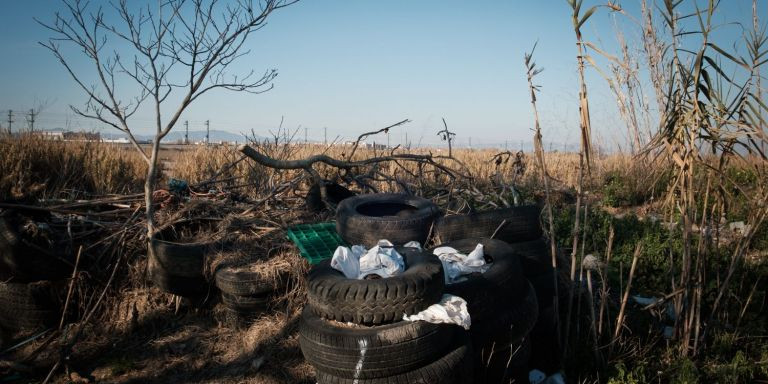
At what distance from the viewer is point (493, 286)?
358cm

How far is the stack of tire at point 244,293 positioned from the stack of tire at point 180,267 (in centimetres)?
47

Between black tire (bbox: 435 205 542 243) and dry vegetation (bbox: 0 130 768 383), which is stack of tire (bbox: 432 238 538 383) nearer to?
dry vegetation (bbox: 0 130 768 383)

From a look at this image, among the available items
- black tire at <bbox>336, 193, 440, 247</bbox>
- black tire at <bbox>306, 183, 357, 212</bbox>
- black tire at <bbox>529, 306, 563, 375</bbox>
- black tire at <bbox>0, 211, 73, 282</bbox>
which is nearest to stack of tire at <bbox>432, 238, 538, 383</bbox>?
black tire at <bbox>529, 306, 563, 375</bbox>

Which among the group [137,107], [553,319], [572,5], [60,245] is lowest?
[553,319]

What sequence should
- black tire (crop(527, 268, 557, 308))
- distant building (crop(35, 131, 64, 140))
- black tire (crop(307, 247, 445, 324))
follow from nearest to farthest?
1. black tire (crop(307, 247, 445, 324))
2. black tire (crop(527, 268, 557, 308))
3. distant building (crop(35, 131, 64, 140))

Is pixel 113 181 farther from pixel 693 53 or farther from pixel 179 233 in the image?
pixel 693 53

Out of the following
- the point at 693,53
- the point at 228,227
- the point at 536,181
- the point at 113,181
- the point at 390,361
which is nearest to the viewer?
the point at 390,361

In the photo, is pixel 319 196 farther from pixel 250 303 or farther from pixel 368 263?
pixel 368 263

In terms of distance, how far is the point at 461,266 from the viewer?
4.03m

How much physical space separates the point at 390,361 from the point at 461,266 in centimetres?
131

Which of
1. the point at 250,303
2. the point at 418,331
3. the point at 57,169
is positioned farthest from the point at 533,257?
the point at 57,169

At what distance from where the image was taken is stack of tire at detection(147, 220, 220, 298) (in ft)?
16.5

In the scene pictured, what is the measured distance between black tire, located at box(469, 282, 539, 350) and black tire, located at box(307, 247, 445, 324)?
507 millimetres

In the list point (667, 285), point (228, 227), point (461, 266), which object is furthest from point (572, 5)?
point (228, 227)
